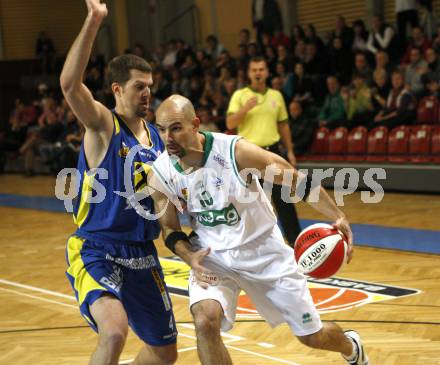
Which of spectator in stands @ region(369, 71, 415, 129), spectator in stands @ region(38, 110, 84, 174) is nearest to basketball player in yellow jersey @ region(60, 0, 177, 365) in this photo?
spectator in stands @ region(369, 71, 415, 129)

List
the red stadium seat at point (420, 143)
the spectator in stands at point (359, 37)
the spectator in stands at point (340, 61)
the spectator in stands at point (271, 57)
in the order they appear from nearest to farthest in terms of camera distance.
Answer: the red stadium seat at point (420, 143), the spectator in stands at point (340, 61), the spectator in stands at point (359, 37), the spectator in stands at point (271, 57)

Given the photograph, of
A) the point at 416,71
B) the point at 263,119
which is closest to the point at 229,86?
the point at 416,71

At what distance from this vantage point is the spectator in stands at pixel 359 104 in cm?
1367

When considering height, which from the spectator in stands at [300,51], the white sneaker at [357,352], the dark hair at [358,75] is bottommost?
the white sneaker at [357,352]

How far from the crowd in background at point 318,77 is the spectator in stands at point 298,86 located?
2 cm

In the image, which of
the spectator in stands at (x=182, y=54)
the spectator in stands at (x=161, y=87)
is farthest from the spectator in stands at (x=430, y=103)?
the spectator in stands at (x=182, y=54)

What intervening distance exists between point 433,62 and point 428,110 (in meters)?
0.84

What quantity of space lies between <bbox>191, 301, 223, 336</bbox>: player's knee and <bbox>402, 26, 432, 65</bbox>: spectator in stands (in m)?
10.7

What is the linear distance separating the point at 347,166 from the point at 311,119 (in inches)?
59.1

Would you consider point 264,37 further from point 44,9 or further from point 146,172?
point 146,172

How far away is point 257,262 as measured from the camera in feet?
13.6

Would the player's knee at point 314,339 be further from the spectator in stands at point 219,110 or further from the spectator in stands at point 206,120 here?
the spectator in stands at point 219,110

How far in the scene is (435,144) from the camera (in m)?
12.6

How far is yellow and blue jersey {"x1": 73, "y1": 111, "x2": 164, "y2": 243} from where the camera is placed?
4.11 metres
